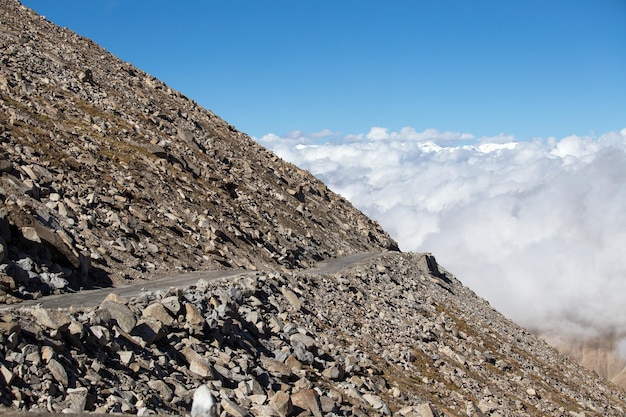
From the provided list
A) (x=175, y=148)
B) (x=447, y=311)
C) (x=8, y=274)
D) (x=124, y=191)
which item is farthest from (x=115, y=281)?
(x=447, y=311)

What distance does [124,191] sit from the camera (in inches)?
1828

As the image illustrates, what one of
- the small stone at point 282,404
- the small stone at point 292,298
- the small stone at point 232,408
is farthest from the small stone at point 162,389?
the small stone at point 292,298

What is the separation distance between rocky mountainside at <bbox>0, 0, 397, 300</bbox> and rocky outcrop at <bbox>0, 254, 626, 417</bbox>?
813 centimetres

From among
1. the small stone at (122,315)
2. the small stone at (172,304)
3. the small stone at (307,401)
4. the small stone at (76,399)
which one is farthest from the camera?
the small stone at (172,304)

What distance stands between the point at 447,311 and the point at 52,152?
42560 millimetres

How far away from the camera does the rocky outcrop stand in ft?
55.0

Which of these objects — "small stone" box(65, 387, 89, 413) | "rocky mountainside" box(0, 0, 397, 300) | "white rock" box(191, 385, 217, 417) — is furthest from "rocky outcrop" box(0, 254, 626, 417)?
"rocky mountainside" box(0, 0, 397, 300)

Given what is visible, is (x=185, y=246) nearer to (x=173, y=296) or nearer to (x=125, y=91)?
(x=173, y=296)

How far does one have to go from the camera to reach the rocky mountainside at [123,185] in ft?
114

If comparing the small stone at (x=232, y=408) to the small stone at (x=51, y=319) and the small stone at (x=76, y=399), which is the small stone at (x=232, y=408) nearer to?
the small stone at (x=76, y=399)

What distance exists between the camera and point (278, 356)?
90.4 ft

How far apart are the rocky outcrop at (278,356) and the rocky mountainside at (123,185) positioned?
8.13 meters

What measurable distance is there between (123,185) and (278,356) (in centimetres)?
2643

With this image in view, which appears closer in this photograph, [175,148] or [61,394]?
[61,394]
